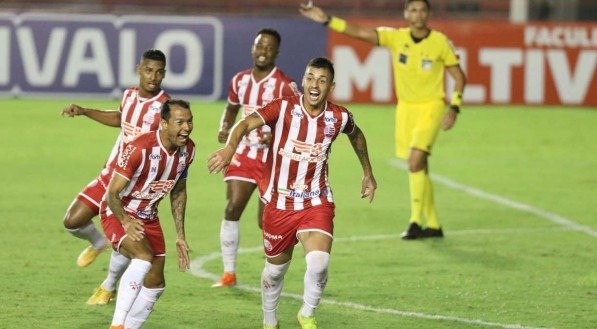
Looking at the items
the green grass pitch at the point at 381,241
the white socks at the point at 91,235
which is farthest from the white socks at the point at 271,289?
the white socks at the point at 91,235

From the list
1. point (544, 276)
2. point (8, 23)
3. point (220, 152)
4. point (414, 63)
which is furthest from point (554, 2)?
point (220, 152)

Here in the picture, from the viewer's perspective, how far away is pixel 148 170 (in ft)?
29.8

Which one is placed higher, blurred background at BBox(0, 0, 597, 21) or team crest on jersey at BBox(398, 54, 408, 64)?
team crest on jersey at BBox(398, 54, 408, 64)

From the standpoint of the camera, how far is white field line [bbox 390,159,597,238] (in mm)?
14562

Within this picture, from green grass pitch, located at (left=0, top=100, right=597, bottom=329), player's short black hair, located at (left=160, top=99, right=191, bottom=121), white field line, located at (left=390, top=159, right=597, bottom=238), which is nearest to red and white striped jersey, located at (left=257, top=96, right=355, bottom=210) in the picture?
player's short black hair, located at (left=160, top=99, right=191, bottom=121)

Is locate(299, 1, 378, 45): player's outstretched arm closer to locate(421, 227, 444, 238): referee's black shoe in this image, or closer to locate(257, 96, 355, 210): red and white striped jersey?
locate(421, 227, 444, 238): referee's black shoe

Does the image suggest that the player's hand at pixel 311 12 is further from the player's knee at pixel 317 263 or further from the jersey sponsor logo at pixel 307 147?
the player's knee at pixel 317 263

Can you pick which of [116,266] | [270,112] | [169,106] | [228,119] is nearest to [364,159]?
[270,112]

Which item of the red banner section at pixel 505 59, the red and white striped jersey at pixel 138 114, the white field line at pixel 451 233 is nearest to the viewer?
the white field line at pixel 451 233

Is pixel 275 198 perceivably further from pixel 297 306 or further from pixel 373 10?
pixel 373 10

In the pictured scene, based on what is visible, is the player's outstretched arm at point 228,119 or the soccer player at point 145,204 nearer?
the soccer player at point 145,204

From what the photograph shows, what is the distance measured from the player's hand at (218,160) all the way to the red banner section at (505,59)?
1607cm

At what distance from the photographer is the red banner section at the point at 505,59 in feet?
80.7

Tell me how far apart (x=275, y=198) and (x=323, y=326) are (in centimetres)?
98
